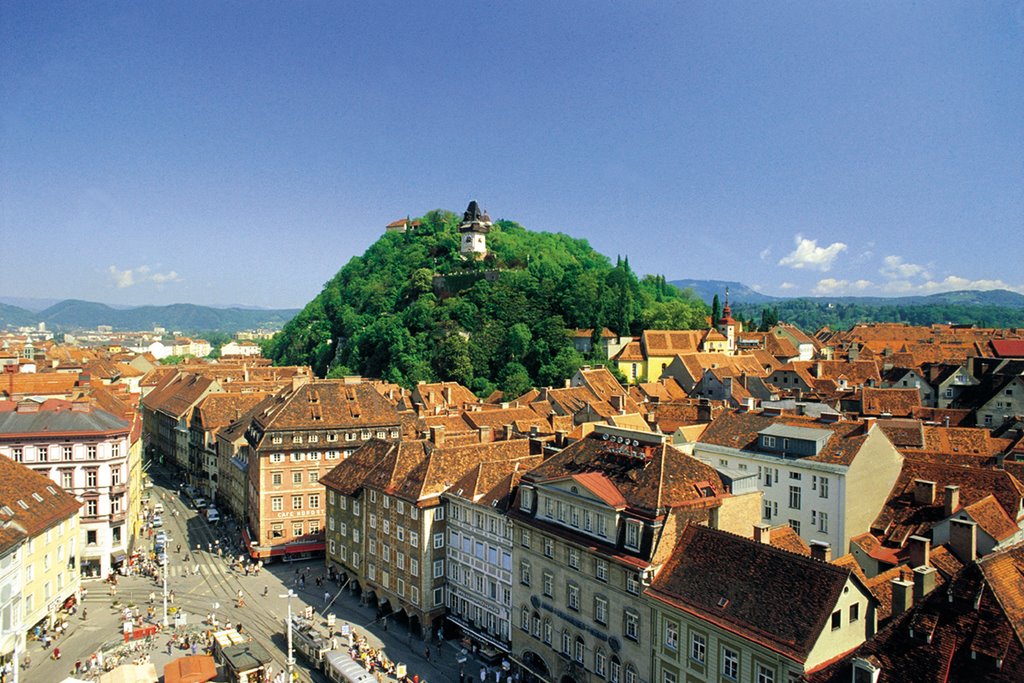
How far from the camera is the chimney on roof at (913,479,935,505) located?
3934 centimetres

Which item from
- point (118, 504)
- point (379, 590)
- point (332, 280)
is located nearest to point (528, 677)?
point (379, 590)

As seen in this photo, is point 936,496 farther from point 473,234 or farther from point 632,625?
point 473,234

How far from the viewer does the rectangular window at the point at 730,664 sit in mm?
27516

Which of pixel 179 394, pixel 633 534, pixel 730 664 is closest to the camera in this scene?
pixel 730 664

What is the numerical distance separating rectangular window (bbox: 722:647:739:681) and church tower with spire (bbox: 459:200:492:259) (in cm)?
11859

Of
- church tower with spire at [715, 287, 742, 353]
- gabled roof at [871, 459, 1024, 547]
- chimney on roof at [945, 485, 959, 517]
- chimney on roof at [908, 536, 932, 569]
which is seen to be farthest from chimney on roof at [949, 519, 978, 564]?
church tower with spire at [715, 287, 742, 353]

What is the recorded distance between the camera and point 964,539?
32688mm

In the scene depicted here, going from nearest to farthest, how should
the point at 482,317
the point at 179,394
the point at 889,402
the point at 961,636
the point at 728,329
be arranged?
the point at 961,636 < the point at 889,402 < the point at 179,394 < the point at 482,317 < the point at 728,329

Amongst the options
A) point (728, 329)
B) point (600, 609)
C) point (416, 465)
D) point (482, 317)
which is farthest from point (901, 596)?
point (728, 329)

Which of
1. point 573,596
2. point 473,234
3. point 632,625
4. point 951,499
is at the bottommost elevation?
point 573,596

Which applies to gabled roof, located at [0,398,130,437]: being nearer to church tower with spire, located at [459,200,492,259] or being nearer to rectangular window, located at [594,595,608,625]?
rectangular window, located at [594,595,608,625]

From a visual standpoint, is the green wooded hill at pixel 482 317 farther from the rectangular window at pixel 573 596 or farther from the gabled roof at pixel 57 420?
the rectangular window at pixel 573 596

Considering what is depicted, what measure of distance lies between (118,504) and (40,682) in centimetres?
1993

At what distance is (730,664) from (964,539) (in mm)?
13438
